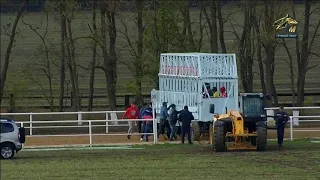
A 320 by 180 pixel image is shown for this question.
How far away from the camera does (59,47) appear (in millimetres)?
47094

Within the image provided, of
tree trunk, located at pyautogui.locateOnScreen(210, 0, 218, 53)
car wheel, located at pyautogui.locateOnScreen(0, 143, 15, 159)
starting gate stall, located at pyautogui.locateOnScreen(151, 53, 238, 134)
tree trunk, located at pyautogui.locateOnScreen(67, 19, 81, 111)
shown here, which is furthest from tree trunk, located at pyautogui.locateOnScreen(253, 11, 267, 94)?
car wheel, located at pyautogui.locateOnScreen(0, 143, 15, 159)

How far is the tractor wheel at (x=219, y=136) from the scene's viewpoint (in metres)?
29.1

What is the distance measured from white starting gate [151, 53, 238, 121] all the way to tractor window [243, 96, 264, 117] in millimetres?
4910

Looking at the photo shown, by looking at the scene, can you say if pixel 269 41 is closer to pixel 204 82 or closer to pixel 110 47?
pixel 110 47

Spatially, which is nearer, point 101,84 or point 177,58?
point 177,58

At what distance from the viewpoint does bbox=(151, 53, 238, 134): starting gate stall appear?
116 ft

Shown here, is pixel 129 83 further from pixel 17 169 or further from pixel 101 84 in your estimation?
pixel 17 169

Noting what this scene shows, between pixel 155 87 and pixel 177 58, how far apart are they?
270 inches

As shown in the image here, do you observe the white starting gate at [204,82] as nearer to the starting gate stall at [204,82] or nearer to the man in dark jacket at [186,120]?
the starting gate stall at [204,82]

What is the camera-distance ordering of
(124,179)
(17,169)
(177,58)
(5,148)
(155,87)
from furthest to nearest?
(155,87)
(177,58)
(5,148)
(17,169)
(124,179)

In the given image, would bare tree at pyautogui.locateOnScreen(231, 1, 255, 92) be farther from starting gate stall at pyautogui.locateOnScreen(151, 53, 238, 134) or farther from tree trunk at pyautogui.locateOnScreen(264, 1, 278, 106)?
starting gate stall at pyautogui.locateOnScreen(151, 53, 238, 134)

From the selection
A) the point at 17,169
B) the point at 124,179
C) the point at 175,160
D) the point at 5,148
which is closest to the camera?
the point at 124,179

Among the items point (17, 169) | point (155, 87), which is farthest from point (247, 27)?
point (17, 169)

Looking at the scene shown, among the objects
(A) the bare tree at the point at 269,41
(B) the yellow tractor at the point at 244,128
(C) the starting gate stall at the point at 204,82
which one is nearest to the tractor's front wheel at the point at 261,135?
(B) the yellow tractor at the point at 244,128
